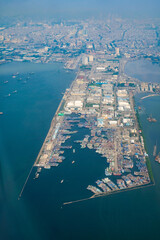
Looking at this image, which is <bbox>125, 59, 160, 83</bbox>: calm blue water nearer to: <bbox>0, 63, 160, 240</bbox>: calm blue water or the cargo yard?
the cargo yard

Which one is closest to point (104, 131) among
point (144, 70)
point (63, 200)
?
point (63, 200)

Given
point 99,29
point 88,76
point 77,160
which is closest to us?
point 77,160

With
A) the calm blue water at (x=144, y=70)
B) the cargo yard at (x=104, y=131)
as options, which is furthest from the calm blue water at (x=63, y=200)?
the calm blue water at (x=144, y=70)

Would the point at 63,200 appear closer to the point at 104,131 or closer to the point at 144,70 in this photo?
the point at 104,131

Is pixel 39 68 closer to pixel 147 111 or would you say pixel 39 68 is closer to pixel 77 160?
pixel 147 111

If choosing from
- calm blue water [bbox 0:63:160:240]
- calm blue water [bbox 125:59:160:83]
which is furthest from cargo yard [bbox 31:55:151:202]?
calm blue water [bbox 125:59:160:83]

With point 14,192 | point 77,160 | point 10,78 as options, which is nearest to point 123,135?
point 77,160

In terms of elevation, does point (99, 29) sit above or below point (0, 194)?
above
